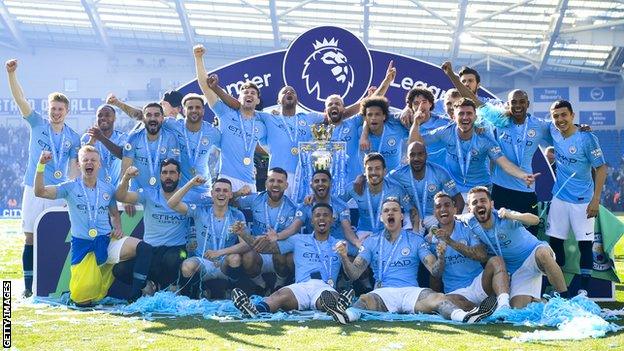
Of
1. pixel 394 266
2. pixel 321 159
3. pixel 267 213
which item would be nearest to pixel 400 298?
pixel 394 266

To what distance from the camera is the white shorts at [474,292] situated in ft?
23.2

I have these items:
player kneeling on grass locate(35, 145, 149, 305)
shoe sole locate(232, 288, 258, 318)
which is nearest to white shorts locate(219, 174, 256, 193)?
player kneeling on grass locate(35, 145, 149, 305)

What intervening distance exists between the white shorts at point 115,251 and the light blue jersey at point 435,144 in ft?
9.43

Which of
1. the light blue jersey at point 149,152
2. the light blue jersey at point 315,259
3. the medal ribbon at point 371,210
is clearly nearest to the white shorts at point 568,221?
the medal ribbon at point 371,210

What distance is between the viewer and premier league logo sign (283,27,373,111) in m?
10.9

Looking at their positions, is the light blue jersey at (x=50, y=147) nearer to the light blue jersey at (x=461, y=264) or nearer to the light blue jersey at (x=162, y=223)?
the light blue jersey at (x=162, y=223)

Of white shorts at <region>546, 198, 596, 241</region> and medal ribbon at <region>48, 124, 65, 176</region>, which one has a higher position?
medal ribbon at <region>48, 124, 65, 176</region>

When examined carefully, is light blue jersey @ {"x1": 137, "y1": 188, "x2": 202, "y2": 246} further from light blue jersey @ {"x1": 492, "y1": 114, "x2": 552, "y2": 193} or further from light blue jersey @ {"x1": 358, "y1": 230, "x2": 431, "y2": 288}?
light blue jersey @ {"x1": 492, "y1": 114, "x2": 552, "y2": 193}

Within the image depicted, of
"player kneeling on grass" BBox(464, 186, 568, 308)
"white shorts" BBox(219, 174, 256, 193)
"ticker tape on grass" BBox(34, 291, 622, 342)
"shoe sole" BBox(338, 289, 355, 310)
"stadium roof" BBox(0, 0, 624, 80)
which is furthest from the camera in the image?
"stadium roof" BBox(0, 0, 624, 80)

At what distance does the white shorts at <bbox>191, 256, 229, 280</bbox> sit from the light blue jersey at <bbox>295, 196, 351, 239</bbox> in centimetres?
79

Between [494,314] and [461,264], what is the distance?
2.30ft

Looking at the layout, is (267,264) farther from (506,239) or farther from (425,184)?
(506,239)

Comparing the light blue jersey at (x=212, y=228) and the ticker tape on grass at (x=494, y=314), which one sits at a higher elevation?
the light blue jersey at (x=212, y=228)

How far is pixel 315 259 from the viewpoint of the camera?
754cm
